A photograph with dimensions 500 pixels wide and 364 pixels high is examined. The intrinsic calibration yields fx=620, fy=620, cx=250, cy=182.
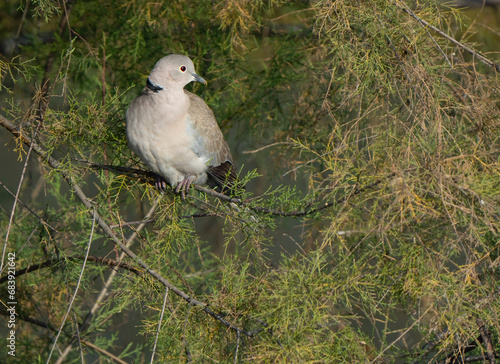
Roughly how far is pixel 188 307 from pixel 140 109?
825 mm

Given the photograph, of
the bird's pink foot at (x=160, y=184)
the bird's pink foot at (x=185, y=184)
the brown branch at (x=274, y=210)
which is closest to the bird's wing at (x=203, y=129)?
the bird's pink foot at (x=185, y=184)

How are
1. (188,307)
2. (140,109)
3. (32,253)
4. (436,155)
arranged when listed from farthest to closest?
(32,253), (140,109), (188,307), (436,155)

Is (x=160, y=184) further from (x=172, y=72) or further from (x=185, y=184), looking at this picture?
(x=172, y=72)

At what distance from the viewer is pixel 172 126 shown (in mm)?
2449

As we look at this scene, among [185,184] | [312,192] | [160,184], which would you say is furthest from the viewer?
[185,184]

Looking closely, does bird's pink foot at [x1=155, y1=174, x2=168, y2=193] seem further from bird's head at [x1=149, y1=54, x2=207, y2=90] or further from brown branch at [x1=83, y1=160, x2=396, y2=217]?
bird's head at [x1=149, y1=54, x2=207, y2=90]

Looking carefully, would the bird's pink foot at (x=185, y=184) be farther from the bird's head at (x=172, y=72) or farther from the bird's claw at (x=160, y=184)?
the bird's head at (x=172, y=72)

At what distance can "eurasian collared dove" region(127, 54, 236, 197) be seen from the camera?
2338 millimetres

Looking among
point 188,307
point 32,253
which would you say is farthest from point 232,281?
point 32,253

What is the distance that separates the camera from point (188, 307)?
1.92 m

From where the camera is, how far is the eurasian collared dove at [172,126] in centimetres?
234

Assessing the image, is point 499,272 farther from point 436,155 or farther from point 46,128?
point 46,128

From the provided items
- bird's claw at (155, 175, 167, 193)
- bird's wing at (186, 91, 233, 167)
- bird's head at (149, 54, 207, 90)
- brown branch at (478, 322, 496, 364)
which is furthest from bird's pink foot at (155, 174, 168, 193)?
brown branch at (478, 322, 496, 364)

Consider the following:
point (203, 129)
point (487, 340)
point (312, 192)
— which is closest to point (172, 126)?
point (203, 129)
